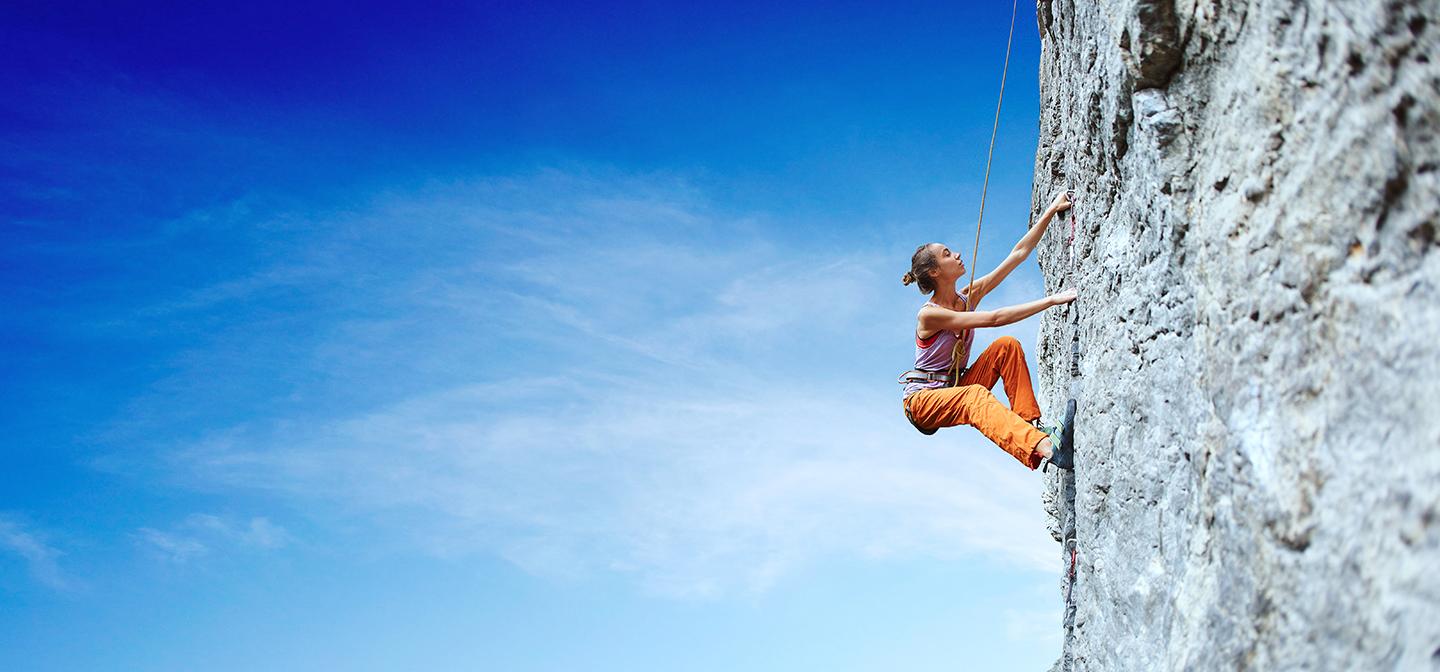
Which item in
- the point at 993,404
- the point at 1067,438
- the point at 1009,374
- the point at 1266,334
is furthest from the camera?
the point at 1009,374

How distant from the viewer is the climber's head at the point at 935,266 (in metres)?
7.90

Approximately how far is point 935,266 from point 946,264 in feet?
0.30

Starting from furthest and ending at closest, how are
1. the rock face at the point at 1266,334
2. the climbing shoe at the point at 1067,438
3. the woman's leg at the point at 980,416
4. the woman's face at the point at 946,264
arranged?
the woman's face at the point at 946,264
the climbing shoe at the point at 1067,438
the woman's leg at the point at 980,416
the rock face at the point at 1266,334

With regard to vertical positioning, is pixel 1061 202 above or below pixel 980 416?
above

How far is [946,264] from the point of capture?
7.89 metres

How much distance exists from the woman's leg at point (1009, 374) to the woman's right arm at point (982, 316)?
607mm

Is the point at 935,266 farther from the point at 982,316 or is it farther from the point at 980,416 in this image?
the point at 980,416

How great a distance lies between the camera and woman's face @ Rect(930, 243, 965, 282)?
7.89 m

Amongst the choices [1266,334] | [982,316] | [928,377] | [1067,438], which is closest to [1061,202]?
[982,316]

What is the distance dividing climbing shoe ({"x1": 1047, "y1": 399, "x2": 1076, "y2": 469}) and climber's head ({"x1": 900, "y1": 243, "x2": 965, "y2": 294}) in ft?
4.51

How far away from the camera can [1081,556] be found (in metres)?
7.49

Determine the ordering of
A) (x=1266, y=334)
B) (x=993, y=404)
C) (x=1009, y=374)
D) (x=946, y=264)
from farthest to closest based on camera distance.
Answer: (x=1009, y=374), (x=946, y=264), (x=993, y=404), (x=1266, y=334)

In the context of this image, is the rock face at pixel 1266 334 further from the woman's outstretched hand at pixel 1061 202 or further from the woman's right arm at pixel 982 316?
the woman's outstretched hand at pixel 1061 202

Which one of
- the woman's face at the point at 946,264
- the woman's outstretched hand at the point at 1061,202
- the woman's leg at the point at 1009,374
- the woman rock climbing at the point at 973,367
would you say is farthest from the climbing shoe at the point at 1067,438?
the woman's outstretched hand at the point at 1061,202
